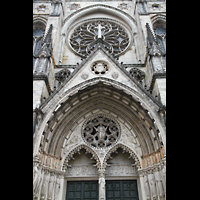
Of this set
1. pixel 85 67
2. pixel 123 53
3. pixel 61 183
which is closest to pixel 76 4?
pixel 123 53

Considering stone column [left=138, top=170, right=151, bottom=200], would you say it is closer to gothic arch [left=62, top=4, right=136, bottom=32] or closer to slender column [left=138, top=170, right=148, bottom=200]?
slender column [left=138, top=170, right=148, bottom=200]

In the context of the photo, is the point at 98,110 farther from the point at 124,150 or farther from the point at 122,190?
the point at 122,190

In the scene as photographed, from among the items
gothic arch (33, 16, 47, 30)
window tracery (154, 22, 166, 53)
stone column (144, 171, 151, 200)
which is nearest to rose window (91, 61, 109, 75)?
stone column (144, 171, 151, 200)

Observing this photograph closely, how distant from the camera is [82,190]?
8242 millimetres

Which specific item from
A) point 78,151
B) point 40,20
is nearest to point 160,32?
point 40,20

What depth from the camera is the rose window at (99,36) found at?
13.3 metres

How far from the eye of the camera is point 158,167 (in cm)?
738

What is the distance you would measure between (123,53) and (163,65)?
4149 millimetres

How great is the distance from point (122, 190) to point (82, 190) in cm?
182

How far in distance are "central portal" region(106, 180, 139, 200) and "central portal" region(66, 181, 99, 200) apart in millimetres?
587

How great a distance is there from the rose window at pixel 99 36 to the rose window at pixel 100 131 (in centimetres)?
529

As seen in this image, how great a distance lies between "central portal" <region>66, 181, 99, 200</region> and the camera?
808 centimetres

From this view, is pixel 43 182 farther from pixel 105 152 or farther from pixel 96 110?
pixel 96 110

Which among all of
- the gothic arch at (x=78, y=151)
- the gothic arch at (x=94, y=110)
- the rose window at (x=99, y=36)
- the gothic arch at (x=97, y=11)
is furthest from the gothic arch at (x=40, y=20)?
the gothic arch at (x=78, y=151)
